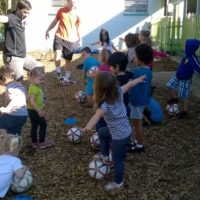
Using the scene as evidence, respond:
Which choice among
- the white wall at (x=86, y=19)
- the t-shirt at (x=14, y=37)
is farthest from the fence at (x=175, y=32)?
the t-shirt at (x=14, y=37)

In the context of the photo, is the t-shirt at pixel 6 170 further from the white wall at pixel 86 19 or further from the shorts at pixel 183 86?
the white wall at pixel 86 19

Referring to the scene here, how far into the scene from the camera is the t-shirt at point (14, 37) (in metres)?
6.81

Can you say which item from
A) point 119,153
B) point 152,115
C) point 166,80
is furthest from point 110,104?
point 166,80

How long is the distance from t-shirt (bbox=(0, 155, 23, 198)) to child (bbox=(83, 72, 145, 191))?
0.96m

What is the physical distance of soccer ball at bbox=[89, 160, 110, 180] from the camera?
15.9ft

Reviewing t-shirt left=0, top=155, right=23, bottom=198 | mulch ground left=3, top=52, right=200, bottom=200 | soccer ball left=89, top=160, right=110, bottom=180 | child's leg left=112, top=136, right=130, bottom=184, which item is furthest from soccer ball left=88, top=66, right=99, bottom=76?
t-shirt left=0, top=155, right=23, bottom=198

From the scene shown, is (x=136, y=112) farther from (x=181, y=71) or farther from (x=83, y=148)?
(x=181, y=71)

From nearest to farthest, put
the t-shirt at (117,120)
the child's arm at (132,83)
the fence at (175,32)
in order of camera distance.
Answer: the t-shirt at (117,120)
the child's arm at (132,83)
the fence at (175,32)

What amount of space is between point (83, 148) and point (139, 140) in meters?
0.80

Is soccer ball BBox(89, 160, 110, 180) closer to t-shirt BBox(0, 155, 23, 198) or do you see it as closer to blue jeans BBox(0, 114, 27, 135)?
t-shirt BBox(0, 155, 23, 198)

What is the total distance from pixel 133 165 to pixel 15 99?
168 centimetres

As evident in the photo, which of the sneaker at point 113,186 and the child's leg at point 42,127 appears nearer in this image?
the sneaker at point 113,186

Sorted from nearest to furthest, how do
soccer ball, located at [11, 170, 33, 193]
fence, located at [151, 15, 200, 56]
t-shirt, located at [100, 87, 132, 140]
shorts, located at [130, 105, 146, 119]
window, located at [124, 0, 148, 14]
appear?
t-shirt, located at [100, 87, 132, 140], soccer ball, located at [11, 170, 33, 193], shorts, located at [130, 105, 146, 119], fence, located at [151, 15, 200, 56], window, located at [124, 0, 148, 14]

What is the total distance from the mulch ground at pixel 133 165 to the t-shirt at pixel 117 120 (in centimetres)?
66
